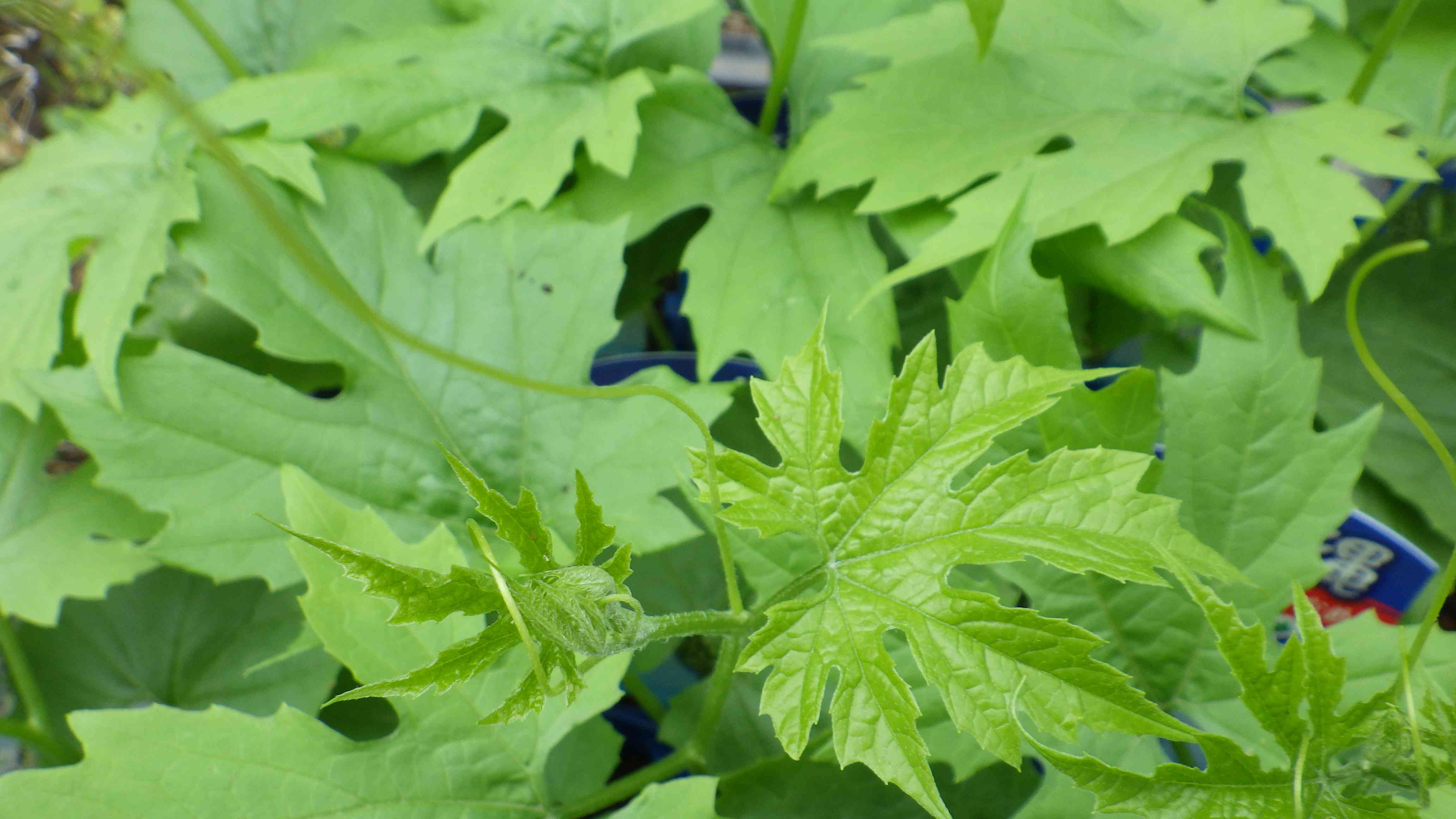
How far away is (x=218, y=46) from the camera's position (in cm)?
83

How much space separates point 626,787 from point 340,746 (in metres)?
0.19

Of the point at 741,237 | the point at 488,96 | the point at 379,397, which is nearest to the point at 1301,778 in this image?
the point at 741,237

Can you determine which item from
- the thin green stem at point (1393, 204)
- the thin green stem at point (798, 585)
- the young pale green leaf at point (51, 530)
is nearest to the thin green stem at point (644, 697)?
the thin green stem at point (798, 585)

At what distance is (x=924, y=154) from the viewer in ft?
2.28

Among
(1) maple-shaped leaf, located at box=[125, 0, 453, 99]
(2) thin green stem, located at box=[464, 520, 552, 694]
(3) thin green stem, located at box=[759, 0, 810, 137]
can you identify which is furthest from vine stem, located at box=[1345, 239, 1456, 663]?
(1) maple-shaped leaf, located at box=[125, 0, 453, 99]

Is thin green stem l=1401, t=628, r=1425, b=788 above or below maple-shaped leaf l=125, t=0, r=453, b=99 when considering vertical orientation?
below

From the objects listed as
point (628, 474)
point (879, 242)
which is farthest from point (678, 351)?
point (628, 474)

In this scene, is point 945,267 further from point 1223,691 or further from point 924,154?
point 1223,691

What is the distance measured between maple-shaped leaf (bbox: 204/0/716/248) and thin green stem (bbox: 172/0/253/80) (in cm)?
9

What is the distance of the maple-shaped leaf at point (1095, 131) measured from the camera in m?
0.63

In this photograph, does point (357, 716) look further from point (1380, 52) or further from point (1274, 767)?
point (1380, 52)

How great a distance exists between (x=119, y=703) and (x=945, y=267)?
890mm

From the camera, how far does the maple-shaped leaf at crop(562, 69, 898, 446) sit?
710mm

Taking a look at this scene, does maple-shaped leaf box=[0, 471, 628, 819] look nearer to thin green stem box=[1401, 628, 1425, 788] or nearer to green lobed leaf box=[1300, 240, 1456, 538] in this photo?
thin green stem box=[1401, 628, 1425, 788]
